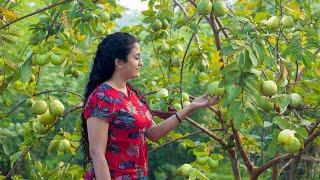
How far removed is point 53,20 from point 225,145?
42.4 inches

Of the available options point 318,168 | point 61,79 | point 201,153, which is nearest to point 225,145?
point 201,153

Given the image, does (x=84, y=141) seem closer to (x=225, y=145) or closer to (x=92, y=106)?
(x=92, y=106)

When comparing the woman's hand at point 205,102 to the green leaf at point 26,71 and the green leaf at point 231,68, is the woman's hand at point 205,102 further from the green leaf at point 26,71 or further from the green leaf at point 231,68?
the green leaf at point 26,71

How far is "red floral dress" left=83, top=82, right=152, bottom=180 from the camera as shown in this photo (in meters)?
2.16

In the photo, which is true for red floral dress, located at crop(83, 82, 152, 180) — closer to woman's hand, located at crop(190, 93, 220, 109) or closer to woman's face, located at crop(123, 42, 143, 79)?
woman's face, located at crop(123, 42, 143, 79)

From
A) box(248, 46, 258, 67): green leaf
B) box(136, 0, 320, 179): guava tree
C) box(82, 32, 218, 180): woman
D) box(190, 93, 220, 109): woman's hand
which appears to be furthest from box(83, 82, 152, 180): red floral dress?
box(248, 46, 258, 67): green leaf

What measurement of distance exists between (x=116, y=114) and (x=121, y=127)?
55 mm

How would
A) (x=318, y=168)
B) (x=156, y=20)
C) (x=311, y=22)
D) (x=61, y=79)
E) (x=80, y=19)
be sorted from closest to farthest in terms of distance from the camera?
(x=311, y=22) < (x=80, y=19) < (x=156, y=20) < (x=318, y=168) < (x=61, y=79)

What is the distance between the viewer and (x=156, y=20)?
9.59 feet

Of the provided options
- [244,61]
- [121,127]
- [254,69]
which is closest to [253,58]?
[244,61]

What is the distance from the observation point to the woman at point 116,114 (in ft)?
7.01

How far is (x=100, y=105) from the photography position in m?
2.15

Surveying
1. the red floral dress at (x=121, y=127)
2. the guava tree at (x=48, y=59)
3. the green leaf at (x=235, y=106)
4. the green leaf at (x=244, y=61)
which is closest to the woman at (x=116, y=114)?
the red floral dress at (x=121, y=127)

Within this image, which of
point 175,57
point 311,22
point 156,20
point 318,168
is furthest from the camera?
point 318,168
